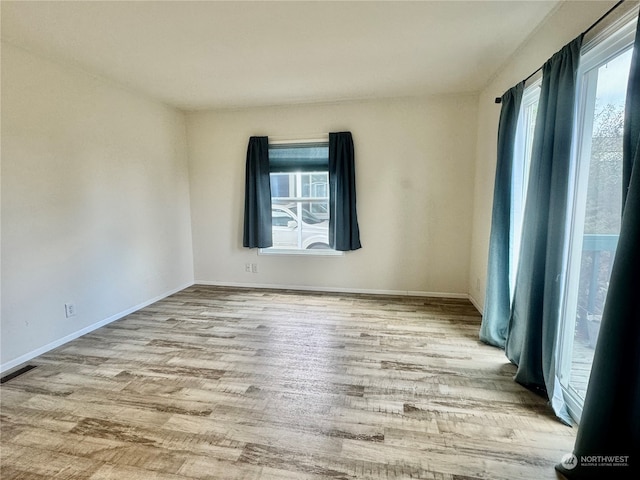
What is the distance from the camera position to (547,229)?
6.40 ft

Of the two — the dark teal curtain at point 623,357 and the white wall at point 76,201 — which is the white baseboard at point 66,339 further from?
the dark teal curtain at point 623,357

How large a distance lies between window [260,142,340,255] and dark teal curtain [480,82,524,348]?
2.08m

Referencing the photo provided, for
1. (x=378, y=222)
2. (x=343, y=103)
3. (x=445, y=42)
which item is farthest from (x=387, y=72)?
(x=378, y=222)

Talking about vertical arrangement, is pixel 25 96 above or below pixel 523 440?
above

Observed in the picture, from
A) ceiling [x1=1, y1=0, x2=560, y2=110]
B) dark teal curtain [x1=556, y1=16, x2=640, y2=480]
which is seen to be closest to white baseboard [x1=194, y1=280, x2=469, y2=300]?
ceiling [x1=1, y1=0, x2=560, y2=110]

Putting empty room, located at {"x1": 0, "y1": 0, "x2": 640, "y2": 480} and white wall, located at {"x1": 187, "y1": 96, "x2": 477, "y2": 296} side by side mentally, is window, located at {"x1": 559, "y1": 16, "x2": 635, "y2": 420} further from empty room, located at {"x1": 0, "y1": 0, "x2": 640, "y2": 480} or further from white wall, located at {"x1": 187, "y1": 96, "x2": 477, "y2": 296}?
white wall, located at {"x1": 187, "y1": 96, "x2": 477, "y2": 296}

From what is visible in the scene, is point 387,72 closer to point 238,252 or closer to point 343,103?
point 343,103

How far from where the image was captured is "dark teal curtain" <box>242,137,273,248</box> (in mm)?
4273

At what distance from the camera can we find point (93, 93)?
10.2ft

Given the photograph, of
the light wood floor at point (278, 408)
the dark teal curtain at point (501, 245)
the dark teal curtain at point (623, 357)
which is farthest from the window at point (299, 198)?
the dark teal curtain at point (623, 357)

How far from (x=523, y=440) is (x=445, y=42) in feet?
9.05

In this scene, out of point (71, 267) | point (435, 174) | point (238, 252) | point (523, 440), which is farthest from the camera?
point (238, 252)

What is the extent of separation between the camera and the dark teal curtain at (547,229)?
179 centimetres

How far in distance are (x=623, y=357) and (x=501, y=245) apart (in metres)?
1.53
